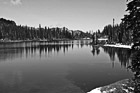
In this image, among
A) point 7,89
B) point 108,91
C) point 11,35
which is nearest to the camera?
point 108,91

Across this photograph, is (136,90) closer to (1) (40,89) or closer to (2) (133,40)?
(2) (133,40)

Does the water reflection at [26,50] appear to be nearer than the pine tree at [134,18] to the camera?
No

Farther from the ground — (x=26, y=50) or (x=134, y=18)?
(x=134, y=18)

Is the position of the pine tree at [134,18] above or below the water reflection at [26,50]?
above

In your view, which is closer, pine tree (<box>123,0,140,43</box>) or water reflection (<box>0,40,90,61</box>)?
pine tree (<box>123,0,140,43</box>)

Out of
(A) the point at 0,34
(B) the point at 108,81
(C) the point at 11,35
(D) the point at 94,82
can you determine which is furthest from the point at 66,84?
(C) the point at 11,35

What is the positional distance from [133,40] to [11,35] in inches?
7279

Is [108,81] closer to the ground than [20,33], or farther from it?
closer to the ground

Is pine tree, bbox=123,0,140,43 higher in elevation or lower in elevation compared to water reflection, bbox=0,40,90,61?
higher

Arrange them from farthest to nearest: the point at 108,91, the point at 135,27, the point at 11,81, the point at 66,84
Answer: the point at 11,81
the point at 66,84
the point at 108,91
the point at 135,27

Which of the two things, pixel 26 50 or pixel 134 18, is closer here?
pixel 134 18

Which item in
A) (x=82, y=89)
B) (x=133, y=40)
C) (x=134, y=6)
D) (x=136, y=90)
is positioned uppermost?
(x=134, y=6)

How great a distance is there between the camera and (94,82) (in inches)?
829

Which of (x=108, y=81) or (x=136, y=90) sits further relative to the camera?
(x=108, y=81)
